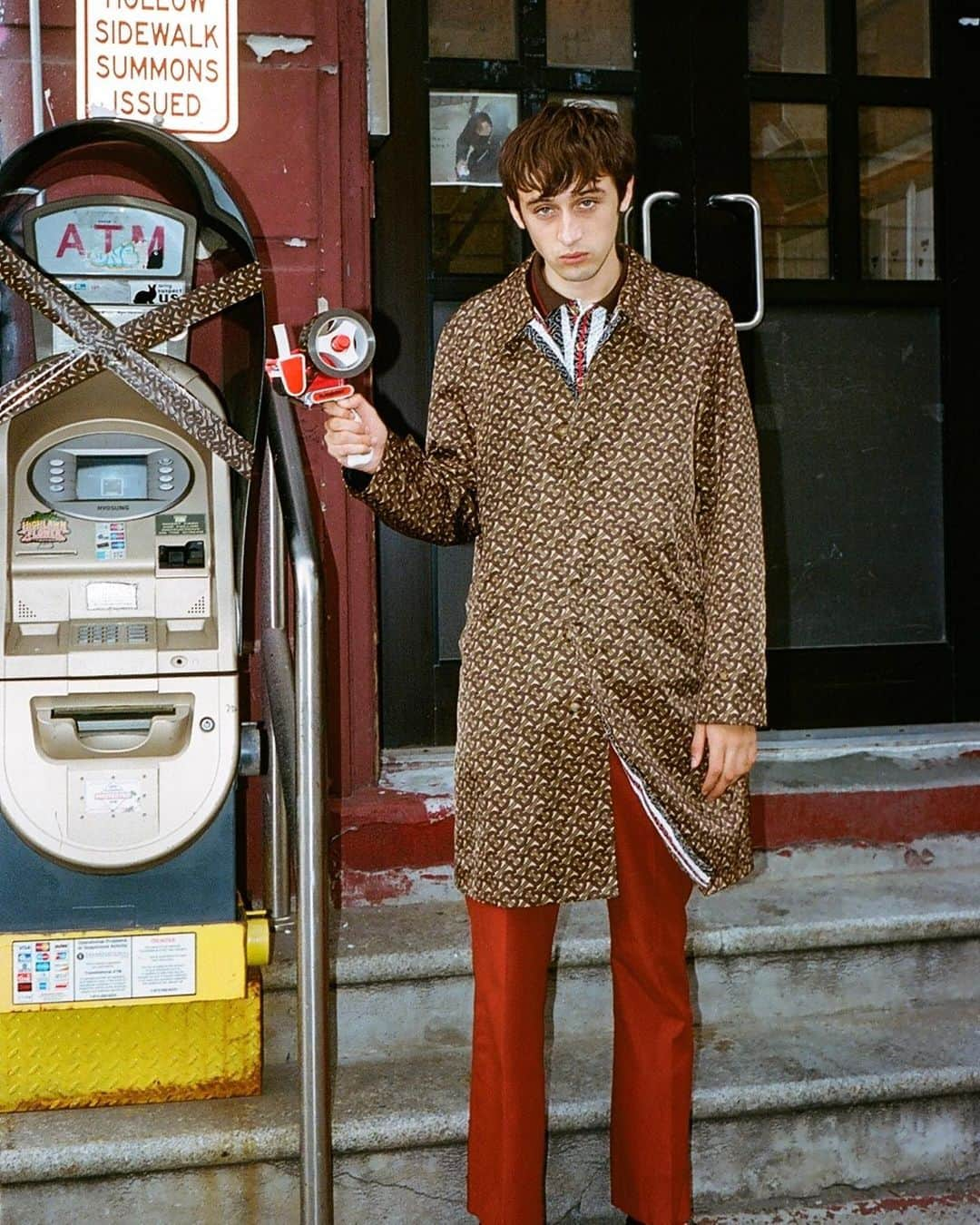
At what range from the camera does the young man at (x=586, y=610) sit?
6.31 feet

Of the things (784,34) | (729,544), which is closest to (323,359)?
Result: (729,544)

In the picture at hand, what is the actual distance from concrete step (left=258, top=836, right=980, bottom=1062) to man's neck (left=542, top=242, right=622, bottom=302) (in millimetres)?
1357

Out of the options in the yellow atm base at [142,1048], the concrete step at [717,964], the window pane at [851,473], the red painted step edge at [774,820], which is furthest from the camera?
the window pane at [851,473]

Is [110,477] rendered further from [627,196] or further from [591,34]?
[591,34]

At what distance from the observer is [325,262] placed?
2938 millimetres

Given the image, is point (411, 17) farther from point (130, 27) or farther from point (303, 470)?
point (303, 470)

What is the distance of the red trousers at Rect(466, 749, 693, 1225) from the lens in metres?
1.97

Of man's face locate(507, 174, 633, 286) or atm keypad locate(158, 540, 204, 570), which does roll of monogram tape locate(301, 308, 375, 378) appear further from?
atm keypad locate(158, 540, 204, 570)

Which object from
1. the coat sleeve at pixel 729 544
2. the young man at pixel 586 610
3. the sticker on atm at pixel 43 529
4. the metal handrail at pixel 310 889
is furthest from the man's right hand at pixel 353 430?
the sticker on atm at pixel 43 529

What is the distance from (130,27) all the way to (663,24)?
1399mm

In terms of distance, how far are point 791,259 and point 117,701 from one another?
2.23m

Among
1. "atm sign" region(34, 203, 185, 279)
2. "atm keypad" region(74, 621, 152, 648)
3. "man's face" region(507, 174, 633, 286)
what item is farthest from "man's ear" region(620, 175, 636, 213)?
"atm keypad" region(74, 621, 152, 648)

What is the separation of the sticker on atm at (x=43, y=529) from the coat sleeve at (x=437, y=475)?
643 mm

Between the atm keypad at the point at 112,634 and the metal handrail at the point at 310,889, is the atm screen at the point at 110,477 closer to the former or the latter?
the atm keypad at the point at 112,634
